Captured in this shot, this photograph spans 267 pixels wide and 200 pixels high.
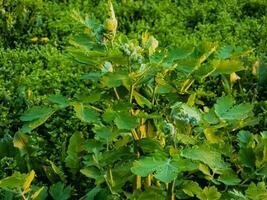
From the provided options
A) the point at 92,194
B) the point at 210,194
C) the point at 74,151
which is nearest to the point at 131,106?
the point at 210,194

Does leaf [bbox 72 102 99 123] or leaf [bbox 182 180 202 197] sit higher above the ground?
leaf [bbox 72 102 99 123]

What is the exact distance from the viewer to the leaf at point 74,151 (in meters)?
2.81

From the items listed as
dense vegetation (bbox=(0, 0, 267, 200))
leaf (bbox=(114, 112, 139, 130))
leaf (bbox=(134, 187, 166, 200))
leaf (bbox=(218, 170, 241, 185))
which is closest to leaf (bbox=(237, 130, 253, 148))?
dense vegetation (bbox=(0, 0, 267, 200))

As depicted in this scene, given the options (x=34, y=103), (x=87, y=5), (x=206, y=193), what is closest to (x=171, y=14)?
(x=87, y=5)

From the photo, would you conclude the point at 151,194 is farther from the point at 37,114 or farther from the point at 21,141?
the point at 21,141

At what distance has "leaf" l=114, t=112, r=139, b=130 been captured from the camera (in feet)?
7.22

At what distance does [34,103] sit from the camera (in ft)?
11.3

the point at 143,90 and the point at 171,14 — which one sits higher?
the point at 143,90

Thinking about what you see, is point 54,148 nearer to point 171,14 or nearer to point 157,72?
point 157,72

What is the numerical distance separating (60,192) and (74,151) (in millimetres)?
234

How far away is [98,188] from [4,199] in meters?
0.38

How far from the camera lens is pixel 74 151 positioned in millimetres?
2834

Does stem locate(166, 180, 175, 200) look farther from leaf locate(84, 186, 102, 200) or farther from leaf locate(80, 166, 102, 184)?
leaf locate(84, 186, 102, 200)

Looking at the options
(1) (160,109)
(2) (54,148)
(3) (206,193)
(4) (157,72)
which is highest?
(4) (157,72)
